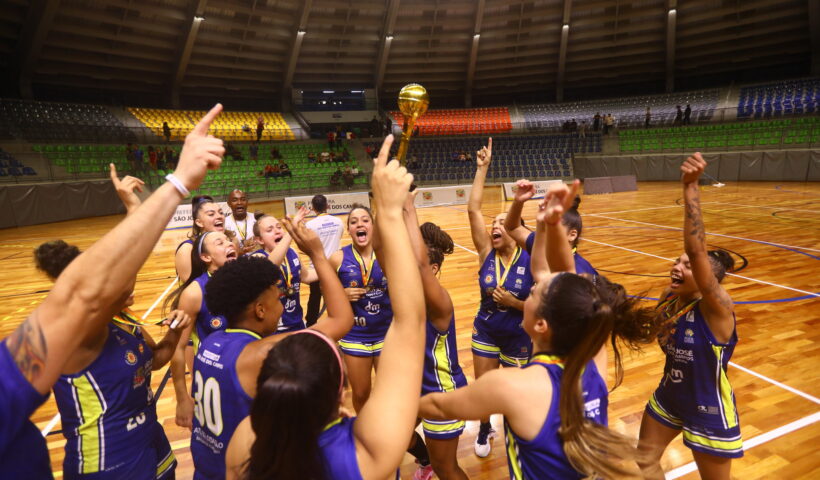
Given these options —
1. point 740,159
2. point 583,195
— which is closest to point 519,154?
point 583,195

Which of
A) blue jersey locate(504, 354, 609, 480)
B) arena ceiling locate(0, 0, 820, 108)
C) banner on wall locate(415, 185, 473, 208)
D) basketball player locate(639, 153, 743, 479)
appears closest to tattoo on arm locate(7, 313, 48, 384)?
blue jersey locate(504, 354, 609, 480)

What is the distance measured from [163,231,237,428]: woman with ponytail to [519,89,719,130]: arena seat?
97.1 ft

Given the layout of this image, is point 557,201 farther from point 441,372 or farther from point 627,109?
point 627,109

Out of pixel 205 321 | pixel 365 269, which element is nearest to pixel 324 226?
pixel 365 269

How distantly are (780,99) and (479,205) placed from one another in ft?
99.0

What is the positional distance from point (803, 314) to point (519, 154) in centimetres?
2251

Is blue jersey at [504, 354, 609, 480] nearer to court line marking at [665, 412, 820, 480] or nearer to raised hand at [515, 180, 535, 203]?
raised hand at [515, 180, 535, 203]

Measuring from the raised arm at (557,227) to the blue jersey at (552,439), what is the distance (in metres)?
0.62

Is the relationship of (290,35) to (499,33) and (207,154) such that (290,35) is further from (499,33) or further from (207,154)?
(207,154)

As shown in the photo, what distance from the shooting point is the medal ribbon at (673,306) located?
2.71 metres

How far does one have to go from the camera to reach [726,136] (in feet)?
74.8

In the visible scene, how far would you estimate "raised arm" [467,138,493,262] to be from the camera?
11.3ft

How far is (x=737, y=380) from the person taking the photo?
4.30 meters

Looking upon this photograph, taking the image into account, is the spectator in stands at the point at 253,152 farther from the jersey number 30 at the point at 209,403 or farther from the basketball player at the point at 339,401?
the basketball player at the point at 339,401
